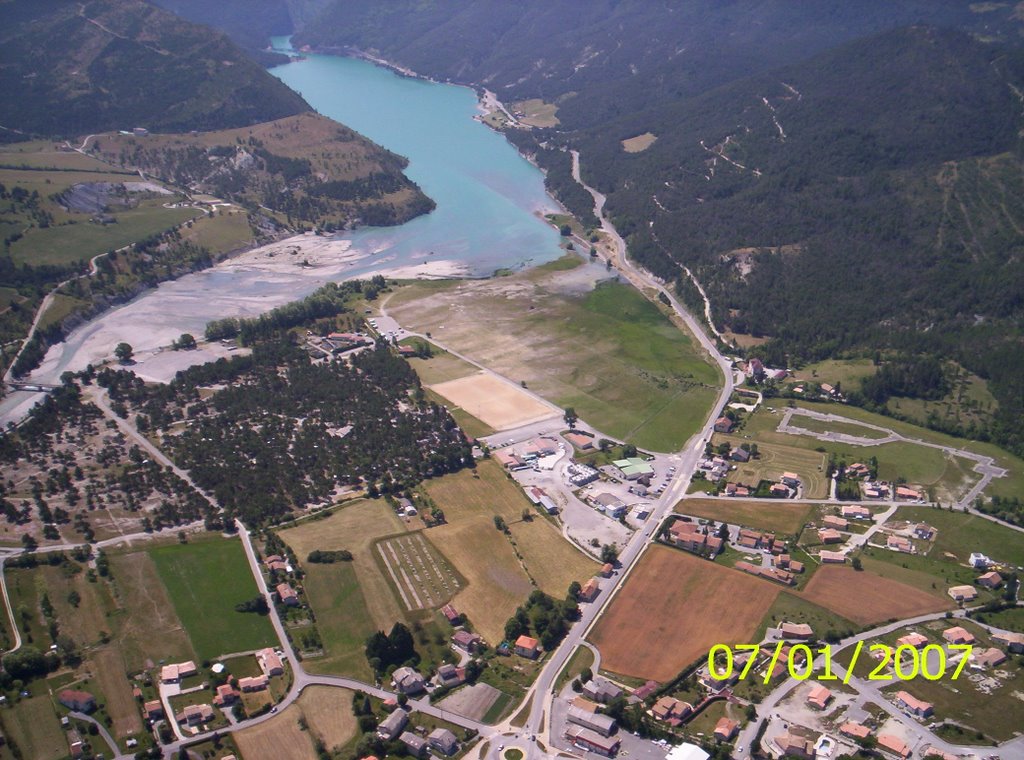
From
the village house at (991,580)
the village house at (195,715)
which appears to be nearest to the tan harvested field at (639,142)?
the village house at (991,580)

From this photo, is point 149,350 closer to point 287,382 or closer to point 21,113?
point 287,382

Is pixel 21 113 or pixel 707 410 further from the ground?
pixel 21 113

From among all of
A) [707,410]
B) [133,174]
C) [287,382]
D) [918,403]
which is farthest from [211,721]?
[133,174]

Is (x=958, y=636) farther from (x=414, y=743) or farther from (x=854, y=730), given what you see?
(x=414, y=743)

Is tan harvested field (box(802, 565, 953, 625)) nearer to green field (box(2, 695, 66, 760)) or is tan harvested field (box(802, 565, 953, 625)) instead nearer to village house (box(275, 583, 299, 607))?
village house (box(275, 583, 299, 607))

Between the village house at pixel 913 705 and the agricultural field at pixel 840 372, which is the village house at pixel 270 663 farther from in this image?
the agricultural field at pixel 840 372
